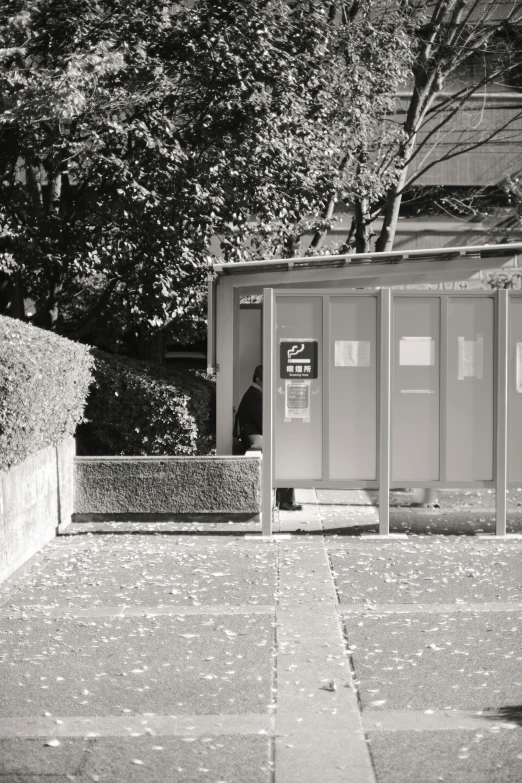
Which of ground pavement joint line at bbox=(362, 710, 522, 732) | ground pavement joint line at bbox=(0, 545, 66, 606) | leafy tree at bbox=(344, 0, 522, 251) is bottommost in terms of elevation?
ground pavement joint line at bbox=(362, 710, 522, 732)

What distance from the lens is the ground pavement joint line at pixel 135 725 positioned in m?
4.23

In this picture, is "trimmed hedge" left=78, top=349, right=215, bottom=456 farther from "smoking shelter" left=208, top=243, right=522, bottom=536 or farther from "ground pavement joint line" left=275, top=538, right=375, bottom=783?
"ground pavement joint line" left=275, top=538, right=375, bottom=783

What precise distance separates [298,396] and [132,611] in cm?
351

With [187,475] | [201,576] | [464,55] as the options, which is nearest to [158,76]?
[187,475]

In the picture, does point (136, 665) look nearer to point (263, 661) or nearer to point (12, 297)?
point (263, 661)

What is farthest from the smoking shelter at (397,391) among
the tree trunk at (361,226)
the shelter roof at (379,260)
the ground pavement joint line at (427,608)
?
the tree trunk at (361,226)

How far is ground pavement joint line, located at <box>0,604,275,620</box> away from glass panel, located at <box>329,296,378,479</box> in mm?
3095

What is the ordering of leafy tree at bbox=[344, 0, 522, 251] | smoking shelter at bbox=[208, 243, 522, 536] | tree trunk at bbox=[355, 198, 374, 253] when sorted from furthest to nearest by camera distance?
tree trunk at bbox=[355, 198, 374, 253]
leafy tree at bbox=[344, 0, 522, 251]
smoking shelter at bbox=[208, 243, 522, 536]

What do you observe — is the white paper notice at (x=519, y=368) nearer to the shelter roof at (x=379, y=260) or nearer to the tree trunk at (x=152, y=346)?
the shelter roof at (x=379, y=260)

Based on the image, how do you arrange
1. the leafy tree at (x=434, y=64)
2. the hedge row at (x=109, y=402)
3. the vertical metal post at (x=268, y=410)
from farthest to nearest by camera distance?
the leafy tree at (x=434, y=64), the vertical metal post at (x=268, y=410), the hedge row at (x=109, y=402)

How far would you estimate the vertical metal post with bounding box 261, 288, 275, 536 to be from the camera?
9117 millimetres

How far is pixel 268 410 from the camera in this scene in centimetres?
916

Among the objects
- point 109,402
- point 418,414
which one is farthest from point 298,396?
point 109,402

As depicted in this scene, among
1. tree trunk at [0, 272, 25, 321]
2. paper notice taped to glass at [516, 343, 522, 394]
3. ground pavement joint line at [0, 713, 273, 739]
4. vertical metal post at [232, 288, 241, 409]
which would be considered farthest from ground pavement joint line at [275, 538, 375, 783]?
tree trunk at [0, 272, 25, 321]
